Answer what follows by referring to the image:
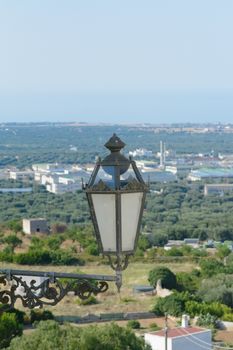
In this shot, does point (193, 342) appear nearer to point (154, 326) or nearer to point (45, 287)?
point (154, 326)

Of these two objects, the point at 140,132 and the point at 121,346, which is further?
the point at 140,132

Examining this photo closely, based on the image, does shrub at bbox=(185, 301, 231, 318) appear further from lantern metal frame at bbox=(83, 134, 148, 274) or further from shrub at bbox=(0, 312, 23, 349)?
lantern metal frame at bbox=(83, 134, 148, 274)

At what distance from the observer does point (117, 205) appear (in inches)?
117

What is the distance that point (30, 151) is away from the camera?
103 m

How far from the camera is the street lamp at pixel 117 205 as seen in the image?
296 cm

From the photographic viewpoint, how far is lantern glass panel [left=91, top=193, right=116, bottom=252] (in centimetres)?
298

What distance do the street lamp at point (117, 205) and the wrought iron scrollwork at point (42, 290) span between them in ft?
0.33

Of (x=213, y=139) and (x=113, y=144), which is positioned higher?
(x=113, y=144)

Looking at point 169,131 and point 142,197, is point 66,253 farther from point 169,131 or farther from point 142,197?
point 169,131

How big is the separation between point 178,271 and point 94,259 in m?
2.24

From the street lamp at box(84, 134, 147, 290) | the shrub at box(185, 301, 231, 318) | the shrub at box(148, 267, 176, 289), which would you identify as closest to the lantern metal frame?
the street lamp at box(84, 134, 147, 290)

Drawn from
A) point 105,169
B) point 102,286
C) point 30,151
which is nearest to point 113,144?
point 105,169

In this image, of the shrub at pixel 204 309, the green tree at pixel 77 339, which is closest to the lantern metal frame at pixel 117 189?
the green tree at pixel 77 339

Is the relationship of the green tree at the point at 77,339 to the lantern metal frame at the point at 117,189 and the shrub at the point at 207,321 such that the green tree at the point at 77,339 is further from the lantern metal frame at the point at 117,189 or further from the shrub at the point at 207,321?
the lantern metal frame at the point at 117,189
